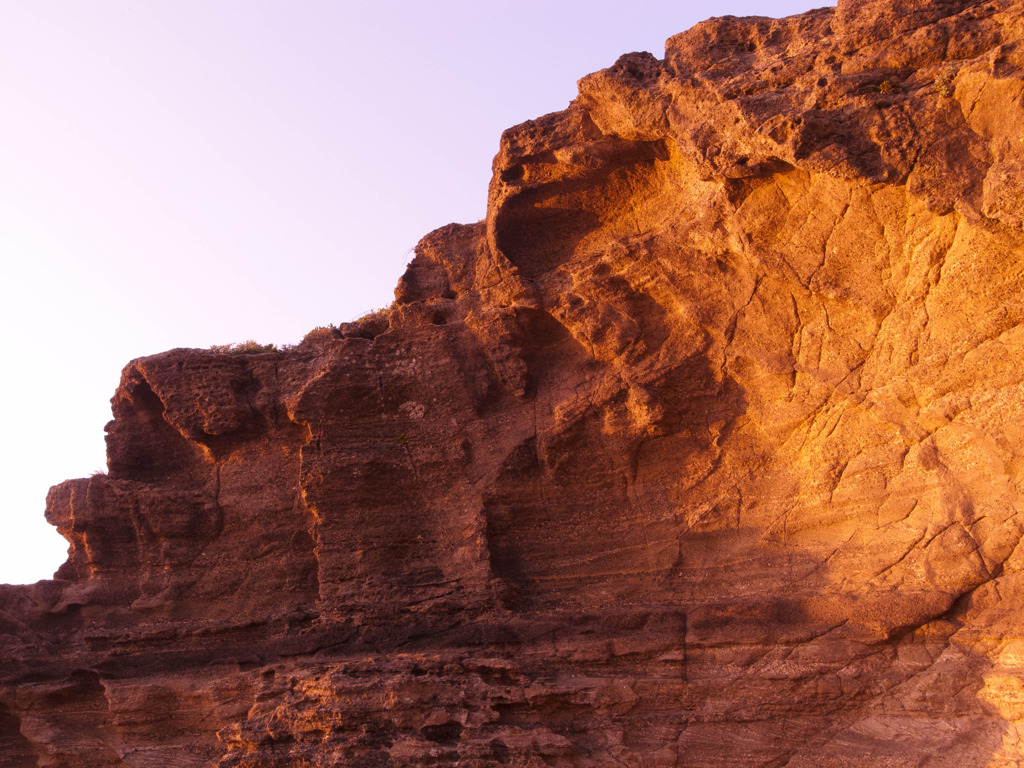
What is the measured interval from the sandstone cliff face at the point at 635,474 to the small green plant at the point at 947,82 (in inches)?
1.0

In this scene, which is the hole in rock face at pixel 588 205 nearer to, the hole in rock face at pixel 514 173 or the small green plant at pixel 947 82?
the hole in rock face at pixel 514 173

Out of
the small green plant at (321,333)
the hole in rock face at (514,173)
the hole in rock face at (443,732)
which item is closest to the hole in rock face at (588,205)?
the hole in rock face at (514,173)

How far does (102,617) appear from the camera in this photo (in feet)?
46.4

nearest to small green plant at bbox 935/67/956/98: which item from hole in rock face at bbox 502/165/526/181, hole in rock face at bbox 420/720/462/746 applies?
hole in rock face at bbox 502/165/526/181

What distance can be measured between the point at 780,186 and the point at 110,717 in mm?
12493

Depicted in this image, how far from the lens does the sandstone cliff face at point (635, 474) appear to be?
952 centimetres

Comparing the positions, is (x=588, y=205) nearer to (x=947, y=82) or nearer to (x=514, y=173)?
(x=514, y=173)

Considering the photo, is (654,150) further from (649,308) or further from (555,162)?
(649,308)

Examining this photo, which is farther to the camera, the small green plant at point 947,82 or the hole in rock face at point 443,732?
the hole in rock face at point 443,732

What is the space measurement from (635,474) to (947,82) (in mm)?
6192

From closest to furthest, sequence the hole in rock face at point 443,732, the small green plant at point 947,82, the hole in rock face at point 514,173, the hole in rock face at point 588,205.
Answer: the small green plant at point 947,82
the hole in rock face at point 443,732
the hole in rock face at point 588,205
the hole in rock face at point 514,173

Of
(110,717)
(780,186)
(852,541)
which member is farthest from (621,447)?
(110,717)

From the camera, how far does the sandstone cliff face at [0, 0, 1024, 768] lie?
952 centimetres

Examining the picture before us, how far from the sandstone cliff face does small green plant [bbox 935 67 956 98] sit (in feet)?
0.08
